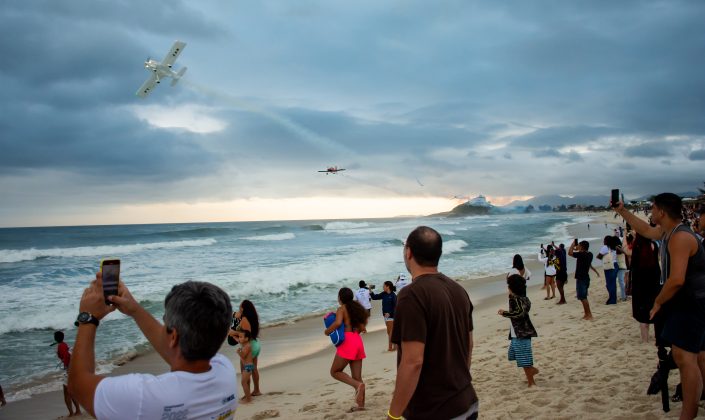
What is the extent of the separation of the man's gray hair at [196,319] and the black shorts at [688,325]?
3.83m

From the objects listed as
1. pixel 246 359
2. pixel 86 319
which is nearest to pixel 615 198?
pixel 86 319

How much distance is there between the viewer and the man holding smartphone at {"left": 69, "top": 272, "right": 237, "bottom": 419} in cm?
201

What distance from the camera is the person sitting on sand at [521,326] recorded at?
6.60m

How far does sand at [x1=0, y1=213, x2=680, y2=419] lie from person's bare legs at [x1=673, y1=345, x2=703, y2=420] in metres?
0.83

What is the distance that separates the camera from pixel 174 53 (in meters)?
18.2

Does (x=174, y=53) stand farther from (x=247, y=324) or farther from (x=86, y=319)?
(x=86, y=319)

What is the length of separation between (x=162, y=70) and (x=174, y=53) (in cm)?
82

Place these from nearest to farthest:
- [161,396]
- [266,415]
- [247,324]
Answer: [161,396] < [266,415] < [247,324]

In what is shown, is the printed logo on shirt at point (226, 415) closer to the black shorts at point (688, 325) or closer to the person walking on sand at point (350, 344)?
the black shorts at point (688, 325)

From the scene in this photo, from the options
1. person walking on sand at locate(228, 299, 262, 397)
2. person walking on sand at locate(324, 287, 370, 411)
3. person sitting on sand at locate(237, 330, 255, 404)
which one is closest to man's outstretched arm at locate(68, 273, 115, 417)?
person walking on sand at locate(324, 287, 370, 411)

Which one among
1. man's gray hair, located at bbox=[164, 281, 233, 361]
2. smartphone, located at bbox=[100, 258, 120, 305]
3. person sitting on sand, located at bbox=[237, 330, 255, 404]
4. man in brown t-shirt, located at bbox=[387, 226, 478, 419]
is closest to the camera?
man's gray hair, located at bbox=[164, 281, 233, 361]

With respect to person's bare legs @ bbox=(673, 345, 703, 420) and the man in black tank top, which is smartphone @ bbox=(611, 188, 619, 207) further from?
person's bare legs @ bbox=(673, 345, 703, 420)

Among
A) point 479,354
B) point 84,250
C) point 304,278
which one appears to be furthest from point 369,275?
point 84,250

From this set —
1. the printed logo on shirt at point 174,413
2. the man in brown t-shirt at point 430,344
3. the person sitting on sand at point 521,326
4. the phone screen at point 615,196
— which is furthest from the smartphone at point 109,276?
the person sitting on sand at point 521,326
